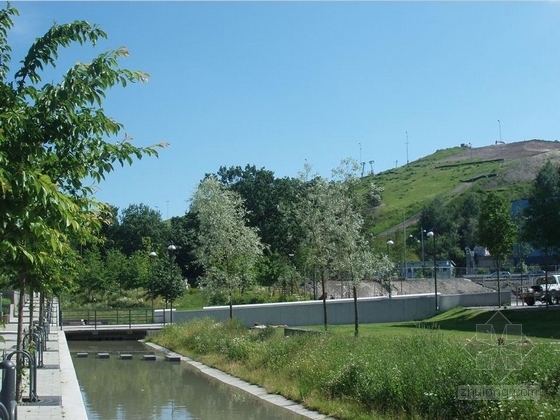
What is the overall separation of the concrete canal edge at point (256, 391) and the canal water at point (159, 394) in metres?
0.19

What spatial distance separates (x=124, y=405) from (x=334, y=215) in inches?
502

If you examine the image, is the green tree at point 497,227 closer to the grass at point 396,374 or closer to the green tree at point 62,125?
the grass at point 396,374

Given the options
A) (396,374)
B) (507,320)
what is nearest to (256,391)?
(396,374)

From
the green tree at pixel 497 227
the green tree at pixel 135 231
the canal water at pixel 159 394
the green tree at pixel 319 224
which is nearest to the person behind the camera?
the canal water at pixel 159 394

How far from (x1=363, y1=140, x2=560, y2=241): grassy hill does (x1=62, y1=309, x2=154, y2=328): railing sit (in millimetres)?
69338

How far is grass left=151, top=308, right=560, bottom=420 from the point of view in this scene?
11.8 metres

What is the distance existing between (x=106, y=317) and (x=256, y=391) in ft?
105

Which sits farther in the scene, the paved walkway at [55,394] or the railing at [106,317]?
the railing at [106,317]

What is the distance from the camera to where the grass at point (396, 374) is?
465 inches

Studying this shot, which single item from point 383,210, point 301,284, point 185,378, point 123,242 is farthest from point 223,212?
point 383,210

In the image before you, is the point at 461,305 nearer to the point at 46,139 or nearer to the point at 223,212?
the point at 223,212

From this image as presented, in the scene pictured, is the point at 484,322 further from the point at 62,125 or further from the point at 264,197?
the point at 264,197

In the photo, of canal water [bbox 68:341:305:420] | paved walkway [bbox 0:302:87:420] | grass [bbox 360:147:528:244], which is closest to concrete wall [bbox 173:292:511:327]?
canal water [bbox 68:341:305:420]
